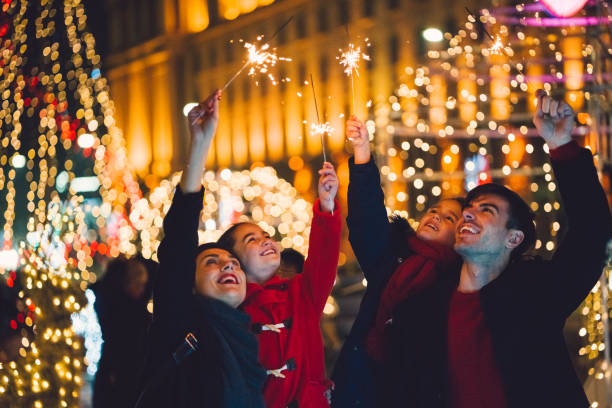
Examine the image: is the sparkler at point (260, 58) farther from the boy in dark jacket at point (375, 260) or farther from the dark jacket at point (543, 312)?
the dark jacket at point (543, 312)

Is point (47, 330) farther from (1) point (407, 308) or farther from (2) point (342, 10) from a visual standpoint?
(2) point (342, 10)

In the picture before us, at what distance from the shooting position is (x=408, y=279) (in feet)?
10.4

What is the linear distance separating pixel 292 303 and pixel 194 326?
1.95 feet

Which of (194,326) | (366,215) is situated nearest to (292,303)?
(366,215)

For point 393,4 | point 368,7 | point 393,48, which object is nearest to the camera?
point 393,48

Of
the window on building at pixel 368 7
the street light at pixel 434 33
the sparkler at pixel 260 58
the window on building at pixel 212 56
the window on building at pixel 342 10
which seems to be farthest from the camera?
the window on building at pixel 212 56

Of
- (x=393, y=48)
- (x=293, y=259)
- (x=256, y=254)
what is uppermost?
(x=393, y=48)

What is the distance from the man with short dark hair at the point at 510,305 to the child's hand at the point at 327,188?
652 mm

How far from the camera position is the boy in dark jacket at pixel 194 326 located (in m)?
2.83

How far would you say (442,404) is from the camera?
2.84m

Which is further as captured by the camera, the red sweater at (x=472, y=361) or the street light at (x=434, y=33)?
the street light at (x=434, y=33)

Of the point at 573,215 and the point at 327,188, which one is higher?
the point at 327,188

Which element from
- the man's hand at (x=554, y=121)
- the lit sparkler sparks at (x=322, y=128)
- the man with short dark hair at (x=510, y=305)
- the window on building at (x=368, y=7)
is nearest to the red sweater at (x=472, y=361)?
the man with short dark hair at (x=510, y=305)

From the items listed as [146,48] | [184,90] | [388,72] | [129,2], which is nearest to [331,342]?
[388,72]
